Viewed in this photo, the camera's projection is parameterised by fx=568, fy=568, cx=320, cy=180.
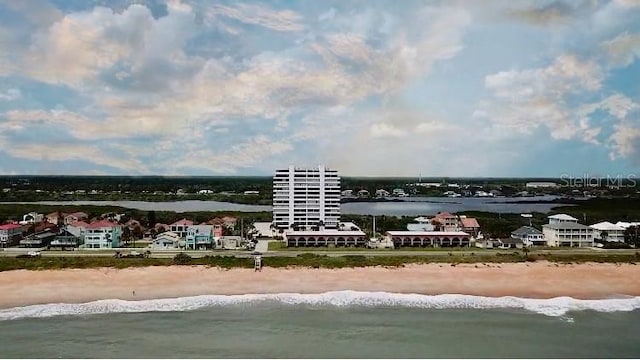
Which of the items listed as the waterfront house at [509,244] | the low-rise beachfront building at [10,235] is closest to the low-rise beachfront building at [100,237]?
the low-rise beachfront building at [10,235]

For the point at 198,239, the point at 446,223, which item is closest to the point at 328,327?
the point at 198,239

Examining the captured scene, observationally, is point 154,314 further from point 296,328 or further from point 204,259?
point 204,259

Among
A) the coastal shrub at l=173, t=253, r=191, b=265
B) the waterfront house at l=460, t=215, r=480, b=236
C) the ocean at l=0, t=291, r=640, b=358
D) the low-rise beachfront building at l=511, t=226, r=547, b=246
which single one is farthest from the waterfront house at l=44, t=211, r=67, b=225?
the low-rise beachfront building at l=511, t=226, r=547, b=246

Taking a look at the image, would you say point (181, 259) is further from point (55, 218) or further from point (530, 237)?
point (55, 218)

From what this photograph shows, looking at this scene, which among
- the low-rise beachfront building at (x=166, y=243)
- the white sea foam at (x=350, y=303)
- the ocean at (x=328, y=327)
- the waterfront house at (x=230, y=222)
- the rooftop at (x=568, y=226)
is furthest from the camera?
the waterfront house at (x=230, y=222)

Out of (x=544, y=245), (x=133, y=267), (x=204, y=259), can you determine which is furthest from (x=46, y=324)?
(x=544, y=245)

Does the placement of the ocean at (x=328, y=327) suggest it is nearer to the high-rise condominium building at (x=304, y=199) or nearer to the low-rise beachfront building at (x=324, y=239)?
the low-rise beachfront building at (x=324, y=239)
